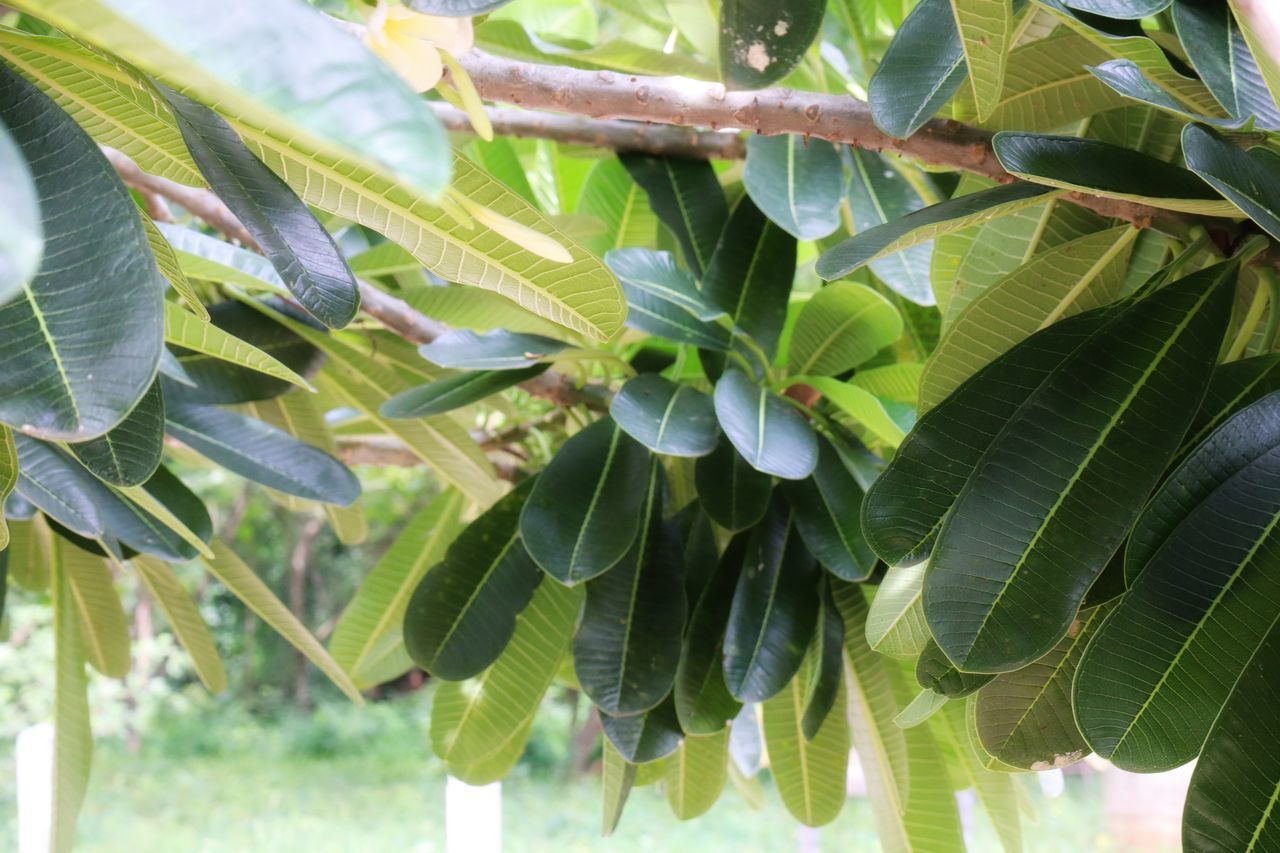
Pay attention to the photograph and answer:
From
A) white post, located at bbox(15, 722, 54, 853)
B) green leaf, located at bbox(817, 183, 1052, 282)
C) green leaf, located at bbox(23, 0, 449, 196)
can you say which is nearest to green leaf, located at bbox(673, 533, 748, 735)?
green leaf, located at bbox(817, 183, 1052, 282)

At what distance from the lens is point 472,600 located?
2.45 ft

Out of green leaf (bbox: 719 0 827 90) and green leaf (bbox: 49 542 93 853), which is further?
green leaf (bbox: 49 542 93 853)

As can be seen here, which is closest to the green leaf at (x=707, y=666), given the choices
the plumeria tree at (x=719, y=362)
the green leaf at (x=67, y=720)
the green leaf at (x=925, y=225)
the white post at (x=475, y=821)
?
the plumeria tree at (x=719, y=362)

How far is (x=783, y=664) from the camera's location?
66cm

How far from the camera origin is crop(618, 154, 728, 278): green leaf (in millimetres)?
809

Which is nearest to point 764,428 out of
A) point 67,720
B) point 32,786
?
point 67,720

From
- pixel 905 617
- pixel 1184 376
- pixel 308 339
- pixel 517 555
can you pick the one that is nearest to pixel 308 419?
pixel 308 339

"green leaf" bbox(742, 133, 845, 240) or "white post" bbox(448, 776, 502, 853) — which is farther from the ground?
"green leaf" bbox(742, 133, 845, 240)

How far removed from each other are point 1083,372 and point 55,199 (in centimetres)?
38

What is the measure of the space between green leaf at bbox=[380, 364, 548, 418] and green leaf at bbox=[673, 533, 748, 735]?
20 centimetres

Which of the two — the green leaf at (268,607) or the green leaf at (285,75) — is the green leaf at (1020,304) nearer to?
the green leaf at (285,75)

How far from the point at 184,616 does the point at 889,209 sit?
718 mm

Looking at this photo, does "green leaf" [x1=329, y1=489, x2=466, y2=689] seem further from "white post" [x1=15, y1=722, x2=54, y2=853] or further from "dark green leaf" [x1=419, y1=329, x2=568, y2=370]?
"white post" [x1=15, y1=722, x2=54, y2=853]

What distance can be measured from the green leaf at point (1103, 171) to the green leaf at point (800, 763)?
0.48 metres
